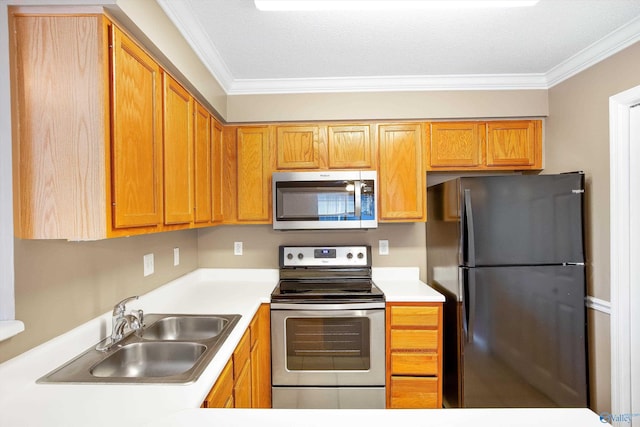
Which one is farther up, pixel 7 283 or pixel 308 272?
pixel 7 283

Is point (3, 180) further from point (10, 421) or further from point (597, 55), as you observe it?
point (597, 55)

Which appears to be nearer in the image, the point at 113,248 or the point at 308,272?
the point at 113,248

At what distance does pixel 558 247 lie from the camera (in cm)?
209

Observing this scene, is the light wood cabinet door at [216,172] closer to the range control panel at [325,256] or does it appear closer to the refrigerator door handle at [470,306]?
the range control panel at [325,256]

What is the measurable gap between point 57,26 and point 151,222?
2.51 feet

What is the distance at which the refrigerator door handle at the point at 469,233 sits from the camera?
2074 mm

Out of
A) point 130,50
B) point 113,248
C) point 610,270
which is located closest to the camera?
point 130,50

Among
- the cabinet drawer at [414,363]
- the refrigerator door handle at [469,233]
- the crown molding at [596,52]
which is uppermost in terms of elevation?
the crown molding at [596,52]

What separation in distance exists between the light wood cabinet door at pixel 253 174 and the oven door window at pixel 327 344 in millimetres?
890

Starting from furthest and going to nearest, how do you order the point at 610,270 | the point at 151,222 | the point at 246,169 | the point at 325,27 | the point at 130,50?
the point at 246,169 → the point at 610,270 → the point at 325,27 → the point at 151,222 → the point at 130,50

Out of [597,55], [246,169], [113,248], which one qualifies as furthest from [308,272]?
[597,55]

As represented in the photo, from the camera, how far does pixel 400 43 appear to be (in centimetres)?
199

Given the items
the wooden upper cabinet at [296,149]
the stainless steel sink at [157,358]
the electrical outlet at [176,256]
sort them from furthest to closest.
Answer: the wooden upper cabinet at [296,149], the electrical outlet at [176,256], the stainless steel sink at [157,358]

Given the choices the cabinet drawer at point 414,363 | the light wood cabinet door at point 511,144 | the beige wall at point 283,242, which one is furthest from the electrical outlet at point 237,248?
the light wood cabinet door at point 511,144
